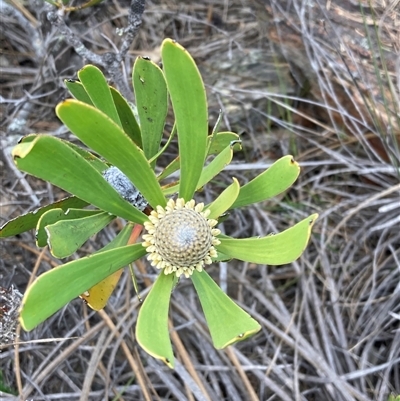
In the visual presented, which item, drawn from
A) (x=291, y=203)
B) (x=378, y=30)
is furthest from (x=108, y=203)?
(x=378, y=30)

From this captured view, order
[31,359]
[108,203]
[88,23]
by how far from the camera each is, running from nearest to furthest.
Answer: [108,203] → [31,359] → [88,23]

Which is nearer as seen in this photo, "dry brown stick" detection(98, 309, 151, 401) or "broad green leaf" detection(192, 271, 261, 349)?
"broad green leaf" detection(192, 271, 261, 349)

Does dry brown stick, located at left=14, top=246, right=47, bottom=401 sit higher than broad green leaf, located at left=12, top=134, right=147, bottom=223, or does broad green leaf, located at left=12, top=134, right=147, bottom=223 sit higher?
broad green leaf, located at left=12, top=134, right=147, bottom=223

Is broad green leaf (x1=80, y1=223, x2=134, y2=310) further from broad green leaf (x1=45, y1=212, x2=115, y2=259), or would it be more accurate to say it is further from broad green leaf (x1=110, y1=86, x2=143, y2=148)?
broad green leaf (x1=110, y1=86, x2=143, y2=148)

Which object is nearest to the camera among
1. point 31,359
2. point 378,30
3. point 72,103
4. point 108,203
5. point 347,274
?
point 72,103

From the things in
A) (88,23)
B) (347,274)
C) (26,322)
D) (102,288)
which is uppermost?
(88,23)

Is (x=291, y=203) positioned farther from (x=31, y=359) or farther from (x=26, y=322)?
(x=26, y=322)

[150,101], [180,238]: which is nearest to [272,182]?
[180,238]

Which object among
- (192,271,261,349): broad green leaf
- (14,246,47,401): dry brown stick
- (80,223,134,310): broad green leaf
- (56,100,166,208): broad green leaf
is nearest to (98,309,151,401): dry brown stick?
(14,246,47,401): dry brown stick
